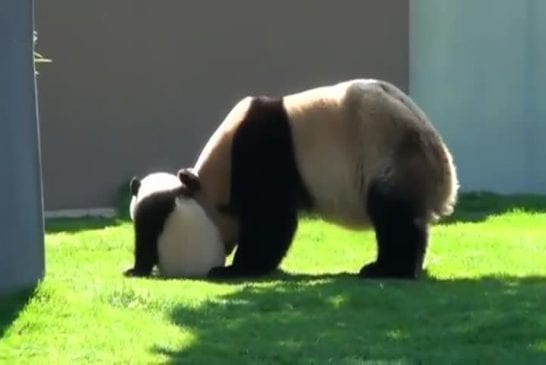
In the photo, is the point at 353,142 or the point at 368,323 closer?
the point at 368,323

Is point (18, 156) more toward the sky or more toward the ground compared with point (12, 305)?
more toward the sky

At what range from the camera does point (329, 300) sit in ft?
28.5

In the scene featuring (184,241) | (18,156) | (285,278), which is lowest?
(285,278)

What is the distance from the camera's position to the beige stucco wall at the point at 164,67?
15758 millimetres

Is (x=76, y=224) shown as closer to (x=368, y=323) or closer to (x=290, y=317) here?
(x=290, y=317)

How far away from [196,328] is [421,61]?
9379mm

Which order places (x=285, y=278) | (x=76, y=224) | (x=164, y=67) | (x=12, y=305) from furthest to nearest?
1. (x=164, y=67)
2. (x=76, y=224)
3. (x=285, y=278)
4. (x=12, y=305)

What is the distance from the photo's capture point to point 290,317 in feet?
27.0

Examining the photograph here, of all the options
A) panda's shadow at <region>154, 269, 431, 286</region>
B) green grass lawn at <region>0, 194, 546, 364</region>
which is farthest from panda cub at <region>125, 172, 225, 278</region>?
green grass lawn at <region>0, 194, 546, 364</region>

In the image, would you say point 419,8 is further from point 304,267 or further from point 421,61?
point 304,267

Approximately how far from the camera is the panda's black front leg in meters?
10.2

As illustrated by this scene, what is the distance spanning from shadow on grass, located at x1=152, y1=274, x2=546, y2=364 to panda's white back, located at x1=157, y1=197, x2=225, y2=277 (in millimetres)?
828

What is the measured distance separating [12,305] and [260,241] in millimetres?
2776

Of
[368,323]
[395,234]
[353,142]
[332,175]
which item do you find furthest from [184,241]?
[368,323]
